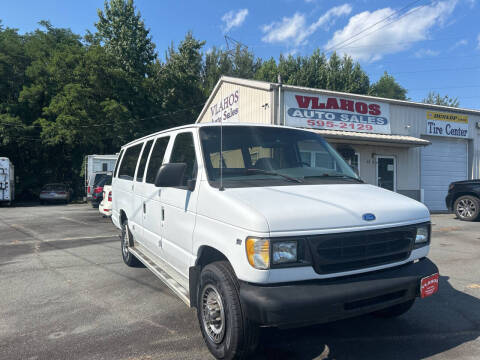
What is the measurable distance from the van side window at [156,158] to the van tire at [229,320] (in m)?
1.94

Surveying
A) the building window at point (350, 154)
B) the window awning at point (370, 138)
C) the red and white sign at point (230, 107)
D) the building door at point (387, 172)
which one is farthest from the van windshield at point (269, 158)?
the building door at point (387, 172)

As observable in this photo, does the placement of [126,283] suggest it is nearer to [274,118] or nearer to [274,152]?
[274,152]

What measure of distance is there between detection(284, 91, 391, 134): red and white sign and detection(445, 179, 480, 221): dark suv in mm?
4403

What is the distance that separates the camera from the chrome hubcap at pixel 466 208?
11.4 meters

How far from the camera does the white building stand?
45.2ft

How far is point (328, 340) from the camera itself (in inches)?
137

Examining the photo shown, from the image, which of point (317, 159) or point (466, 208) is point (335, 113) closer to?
point (466, 208)

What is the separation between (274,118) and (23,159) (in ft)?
90.6

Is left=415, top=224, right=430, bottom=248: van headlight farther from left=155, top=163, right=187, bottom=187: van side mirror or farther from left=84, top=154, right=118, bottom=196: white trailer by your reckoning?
left=84, top=154, right=118, bottom=196: white trailer

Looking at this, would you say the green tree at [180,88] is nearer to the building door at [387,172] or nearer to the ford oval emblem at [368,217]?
the building door at [387,172]

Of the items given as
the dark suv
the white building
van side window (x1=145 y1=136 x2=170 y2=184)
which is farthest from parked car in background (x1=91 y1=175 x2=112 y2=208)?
the dark suv

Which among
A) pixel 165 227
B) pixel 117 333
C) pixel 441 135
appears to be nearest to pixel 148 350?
pixel 117 333

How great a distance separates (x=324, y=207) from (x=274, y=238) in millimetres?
523

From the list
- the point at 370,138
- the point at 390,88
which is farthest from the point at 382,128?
the point at 390,88
